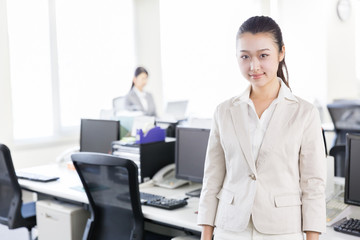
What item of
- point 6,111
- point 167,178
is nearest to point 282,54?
point 167,178

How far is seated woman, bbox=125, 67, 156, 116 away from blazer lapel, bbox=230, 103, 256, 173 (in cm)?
377

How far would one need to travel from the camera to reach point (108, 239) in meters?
2.40

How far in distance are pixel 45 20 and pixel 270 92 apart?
13.9 ft

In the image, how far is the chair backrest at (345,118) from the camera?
4387mm

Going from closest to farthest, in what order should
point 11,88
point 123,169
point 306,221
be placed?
point 306,221
point 123,169
point 11,88

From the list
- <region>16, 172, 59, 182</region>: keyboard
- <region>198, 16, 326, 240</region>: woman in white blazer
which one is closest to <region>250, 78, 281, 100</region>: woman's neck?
<region>198, 16, 326, 240</region>: woman in white blazer

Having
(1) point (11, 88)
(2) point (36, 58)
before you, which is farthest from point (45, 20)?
(1) point (11, 88)

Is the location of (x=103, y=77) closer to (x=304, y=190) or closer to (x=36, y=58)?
(x=36, y=58)

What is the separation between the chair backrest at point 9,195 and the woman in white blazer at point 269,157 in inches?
68.8

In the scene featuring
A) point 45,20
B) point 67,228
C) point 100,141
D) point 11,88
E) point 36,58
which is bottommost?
point 67,228

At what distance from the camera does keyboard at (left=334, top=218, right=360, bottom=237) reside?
1836mm

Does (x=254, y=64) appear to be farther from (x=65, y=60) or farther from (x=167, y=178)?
(x=65, y=60)

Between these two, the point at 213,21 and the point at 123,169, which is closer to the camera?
the point at 123,169

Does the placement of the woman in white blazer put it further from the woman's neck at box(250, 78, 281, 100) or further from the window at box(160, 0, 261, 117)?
the window at box(160, 0, 261, 117)
